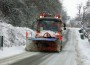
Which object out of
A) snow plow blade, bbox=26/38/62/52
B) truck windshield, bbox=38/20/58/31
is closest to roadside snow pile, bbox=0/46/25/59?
snow plow blade, bbox=26/38/62/52

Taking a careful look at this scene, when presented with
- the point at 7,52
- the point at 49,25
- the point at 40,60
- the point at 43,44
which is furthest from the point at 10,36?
the point at 40,60

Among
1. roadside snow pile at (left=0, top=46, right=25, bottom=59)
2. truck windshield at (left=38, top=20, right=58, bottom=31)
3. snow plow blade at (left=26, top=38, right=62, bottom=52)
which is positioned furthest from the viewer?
truck windshield at (left=38, top=20, right=58, bottom=31)

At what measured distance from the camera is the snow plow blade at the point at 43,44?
1036 inches

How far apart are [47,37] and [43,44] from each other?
78 cm

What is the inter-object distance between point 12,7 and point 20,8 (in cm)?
307

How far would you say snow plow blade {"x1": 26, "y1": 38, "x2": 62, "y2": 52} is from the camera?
1036 inches

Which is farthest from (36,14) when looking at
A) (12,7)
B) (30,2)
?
(12,7)

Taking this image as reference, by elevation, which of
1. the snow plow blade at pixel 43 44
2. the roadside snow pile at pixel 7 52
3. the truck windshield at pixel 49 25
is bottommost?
the roadside snow pile at pixel 7 52

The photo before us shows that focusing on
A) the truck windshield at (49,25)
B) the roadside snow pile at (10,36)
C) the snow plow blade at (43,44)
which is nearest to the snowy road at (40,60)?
the snow plow blade at (43,44)

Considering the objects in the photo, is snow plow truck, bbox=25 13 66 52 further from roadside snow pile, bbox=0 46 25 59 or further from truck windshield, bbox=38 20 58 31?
roadside snow pile, bbox=0 46 25 59

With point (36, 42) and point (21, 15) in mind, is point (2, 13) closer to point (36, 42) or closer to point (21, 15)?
point (21, 15)

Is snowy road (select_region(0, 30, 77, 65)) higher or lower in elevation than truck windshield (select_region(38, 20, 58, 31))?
lower

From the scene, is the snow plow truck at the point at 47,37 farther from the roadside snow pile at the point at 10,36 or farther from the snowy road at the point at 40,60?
the snowy road at the point at 40,60

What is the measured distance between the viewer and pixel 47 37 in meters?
27.1
